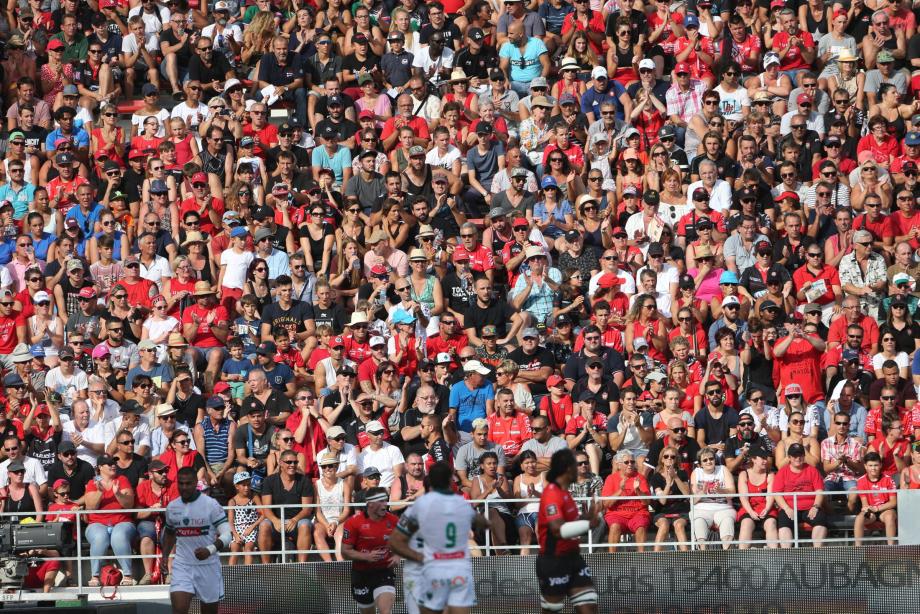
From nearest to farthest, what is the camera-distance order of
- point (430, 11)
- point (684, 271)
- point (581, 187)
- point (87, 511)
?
point (87, 511) → point (684, 271) → point (581, 187) → point (430, 11)

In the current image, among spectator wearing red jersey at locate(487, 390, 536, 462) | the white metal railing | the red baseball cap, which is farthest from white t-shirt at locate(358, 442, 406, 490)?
the red baseball cap

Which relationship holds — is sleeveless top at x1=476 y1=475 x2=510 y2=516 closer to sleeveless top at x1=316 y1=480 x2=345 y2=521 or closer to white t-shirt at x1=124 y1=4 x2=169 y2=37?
sleeveless top at x1=316 y1=480 x2=345 y2=521

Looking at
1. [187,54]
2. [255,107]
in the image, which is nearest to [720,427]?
[255,107]

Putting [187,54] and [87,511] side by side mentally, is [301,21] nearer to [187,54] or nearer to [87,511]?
[187,54]

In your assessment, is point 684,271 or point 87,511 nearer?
point 87,511

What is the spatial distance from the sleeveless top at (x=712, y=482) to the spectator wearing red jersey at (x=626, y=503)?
1.71ft

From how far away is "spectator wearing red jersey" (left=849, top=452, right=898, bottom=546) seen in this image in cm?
1652

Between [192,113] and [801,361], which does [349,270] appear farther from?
[801,361]

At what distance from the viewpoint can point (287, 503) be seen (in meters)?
17.6

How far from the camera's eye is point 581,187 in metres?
21.1

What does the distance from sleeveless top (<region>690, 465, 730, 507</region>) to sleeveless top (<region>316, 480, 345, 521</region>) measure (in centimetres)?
361

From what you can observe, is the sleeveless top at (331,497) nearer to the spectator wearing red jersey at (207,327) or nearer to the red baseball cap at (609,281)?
the spectator wearing red jersey at (207,327)

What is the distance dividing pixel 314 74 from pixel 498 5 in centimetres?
281

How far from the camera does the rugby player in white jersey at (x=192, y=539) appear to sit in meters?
14.7
